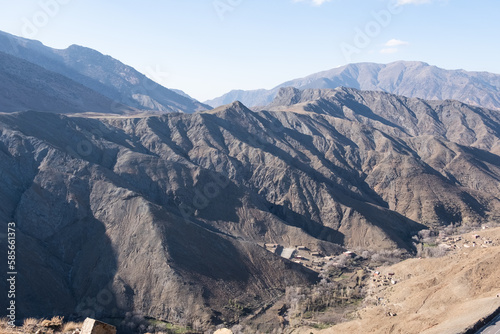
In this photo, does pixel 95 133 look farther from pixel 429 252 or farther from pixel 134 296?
pixel 429 252

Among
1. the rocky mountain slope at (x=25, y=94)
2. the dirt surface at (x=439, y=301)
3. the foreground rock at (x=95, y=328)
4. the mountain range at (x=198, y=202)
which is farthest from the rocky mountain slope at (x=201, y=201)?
the rocky mountain slope at (x=25, y=94)

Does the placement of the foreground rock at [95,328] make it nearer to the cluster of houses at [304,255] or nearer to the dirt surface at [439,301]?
the dirt surface at [439,301]

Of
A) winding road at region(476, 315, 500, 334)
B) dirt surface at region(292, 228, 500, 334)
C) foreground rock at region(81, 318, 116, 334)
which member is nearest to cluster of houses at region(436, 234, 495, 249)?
dirt surface at region(292, 228, 500, 334)

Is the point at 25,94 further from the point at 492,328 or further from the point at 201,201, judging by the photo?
the point at 492,328

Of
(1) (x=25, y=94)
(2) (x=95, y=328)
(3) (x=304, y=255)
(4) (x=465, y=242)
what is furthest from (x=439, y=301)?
(1) (x=25, y=94)

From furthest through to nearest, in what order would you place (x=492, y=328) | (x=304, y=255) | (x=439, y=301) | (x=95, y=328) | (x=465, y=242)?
(x=465, y=242), (x=304, y=255), (x=439, y=301), (x=492, y=328), (x=95, y=328)

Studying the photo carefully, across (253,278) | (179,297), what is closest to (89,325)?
(179,297)

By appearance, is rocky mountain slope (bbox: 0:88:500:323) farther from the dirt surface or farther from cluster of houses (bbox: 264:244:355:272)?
the dirt surface
